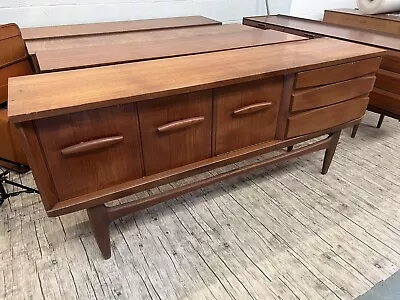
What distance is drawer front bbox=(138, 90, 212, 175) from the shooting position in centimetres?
111

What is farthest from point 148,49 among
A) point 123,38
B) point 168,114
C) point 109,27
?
point 109,27

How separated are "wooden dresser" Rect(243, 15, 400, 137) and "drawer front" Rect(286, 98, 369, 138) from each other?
0.25 m

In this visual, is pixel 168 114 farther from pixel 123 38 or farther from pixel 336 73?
pixel 123 38

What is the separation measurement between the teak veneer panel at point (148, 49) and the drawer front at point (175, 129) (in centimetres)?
37

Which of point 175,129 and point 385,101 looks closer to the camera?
point 175,129

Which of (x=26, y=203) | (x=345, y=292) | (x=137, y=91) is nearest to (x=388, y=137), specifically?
(x=345, y=292)

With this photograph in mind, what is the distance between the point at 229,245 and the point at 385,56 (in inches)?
48.5

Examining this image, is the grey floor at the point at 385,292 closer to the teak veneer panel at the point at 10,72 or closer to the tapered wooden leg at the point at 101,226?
the tapered wooden leg at the point at 101,226

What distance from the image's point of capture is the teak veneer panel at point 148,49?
4.38ft

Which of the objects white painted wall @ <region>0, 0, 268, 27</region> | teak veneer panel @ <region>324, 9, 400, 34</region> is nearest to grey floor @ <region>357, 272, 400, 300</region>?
teak veneer panel @ <region>324, 9, 400, 34</region>

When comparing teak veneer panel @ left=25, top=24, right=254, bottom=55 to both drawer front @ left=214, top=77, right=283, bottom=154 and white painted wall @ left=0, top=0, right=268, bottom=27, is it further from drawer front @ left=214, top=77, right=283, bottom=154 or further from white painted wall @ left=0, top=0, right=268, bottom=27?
drawer front @ left=214, top=77, right=283, bottom=154

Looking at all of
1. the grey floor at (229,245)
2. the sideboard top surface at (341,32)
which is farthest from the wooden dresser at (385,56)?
the grey floor at (229,245)

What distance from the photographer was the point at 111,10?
220cm

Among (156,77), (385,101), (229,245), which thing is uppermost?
(156,77)
